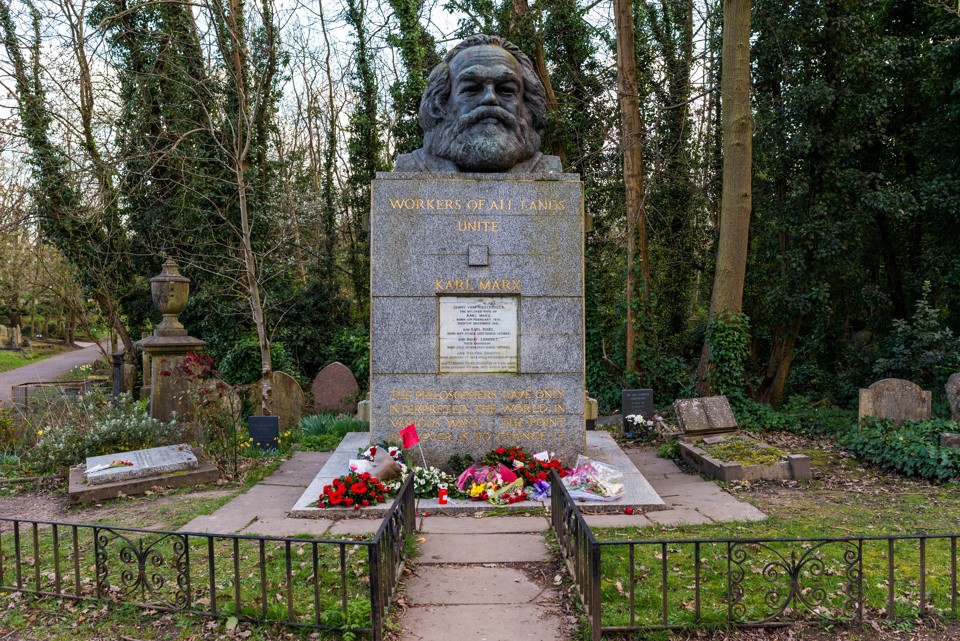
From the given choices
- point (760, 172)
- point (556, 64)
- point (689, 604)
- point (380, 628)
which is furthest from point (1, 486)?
point (760, 172)

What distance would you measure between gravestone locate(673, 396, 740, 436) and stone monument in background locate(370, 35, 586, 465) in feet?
9.05

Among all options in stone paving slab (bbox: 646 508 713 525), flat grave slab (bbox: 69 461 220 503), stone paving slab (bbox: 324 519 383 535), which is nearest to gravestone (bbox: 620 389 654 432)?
stone paving slab (bbox: 646 508 713 525)

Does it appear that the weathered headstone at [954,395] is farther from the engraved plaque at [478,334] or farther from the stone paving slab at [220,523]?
the stone paving slab at [220,523]

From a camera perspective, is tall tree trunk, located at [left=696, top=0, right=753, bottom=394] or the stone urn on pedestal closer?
the stone urn on pedestal

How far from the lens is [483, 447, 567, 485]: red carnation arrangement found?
6559 millimetres

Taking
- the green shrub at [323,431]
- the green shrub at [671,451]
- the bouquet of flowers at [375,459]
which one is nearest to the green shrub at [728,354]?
the green shrub at [671,451]

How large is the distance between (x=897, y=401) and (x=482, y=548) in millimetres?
6670

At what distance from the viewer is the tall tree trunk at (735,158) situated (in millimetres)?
11102

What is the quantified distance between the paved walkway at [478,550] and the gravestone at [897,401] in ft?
10.1

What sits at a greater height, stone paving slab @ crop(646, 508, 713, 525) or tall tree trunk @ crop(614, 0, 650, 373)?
tall tree trunk @ crop(614, 0, 650, 373)

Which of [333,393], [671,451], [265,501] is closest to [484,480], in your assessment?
[265,501]

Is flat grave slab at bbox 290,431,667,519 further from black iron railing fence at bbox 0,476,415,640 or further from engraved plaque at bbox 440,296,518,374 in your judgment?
engraved plaque at bbox 440,296,518,374

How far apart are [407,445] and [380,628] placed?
2565 mm

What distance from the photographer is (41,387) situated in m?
10.1
